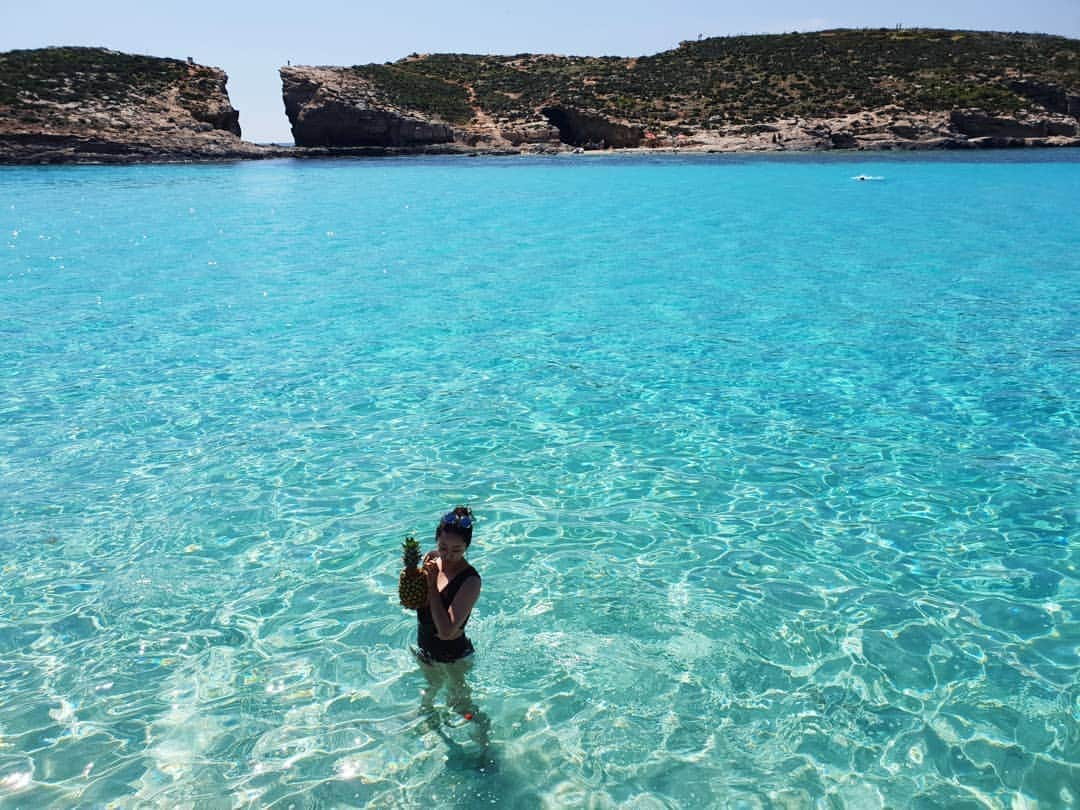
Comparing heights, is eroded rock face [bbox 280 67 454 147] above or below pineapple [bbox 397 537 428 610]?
above

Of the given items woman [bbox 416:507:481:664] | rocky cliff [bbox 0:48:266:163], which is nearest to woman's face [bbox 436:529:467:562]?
woman [bbox 416:507:481:664]

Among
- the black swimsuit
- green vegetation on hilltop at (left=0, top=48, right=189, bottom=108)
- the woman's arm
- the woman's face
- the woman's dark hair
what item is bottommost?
the black swimsuit

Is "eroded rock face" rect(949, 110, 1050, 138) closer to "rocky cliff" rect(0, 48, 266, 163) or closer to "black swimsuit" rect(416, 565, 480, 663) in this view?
"rocky cliff" rect(0, 48, 266, 163)

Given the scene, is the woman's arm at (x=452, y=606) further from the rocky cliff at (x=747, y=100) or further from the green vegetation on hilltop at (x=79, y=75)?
the green vegetation on hilltop at (x=79, y=75)

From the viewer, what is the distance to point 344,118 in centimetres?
7488

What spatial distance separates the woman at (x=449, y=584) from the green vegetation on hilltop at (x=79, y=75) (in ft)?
230

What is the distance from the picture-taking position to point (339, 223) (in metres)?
26.0

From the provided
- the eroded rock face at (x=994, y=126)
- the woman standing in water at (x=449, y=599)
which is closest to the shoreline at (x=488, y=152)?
the eroded rock face at (x=994, y=126)

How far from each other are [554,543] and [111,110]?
70.0m

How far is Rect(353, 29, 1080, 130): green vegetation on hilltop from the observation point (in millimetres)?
72375

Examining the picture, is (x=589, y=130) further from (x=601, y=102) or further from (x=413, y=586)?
(x=413, y=586)

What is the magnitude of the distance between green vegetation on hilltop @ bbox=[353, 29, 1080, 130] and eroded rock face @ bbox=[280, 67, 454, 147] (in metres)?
4.97

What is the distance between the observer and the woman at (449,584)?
11.9ft

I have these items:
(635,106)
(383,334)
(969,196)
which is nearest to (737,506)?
(383,334)
